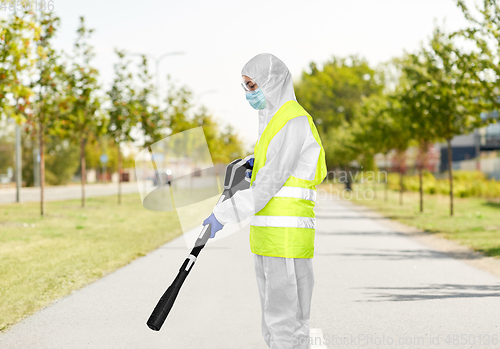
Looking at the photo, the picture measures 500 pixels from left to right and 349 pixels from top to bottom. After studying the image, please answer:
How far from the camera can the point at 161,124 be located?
962 inches

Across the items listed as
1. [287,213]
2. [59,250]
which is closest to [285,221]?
[287,213]

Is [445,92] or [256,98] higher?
[445,92]

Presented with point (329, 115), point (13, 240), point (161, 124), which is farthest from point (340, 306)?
point (329, 115)

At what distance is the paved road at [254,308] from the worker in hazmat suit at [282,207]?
1400 millimetres

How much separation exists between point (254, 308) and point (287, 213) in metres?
2.94

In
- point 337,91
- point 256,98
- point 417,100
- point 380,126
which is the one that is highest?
point 337,91

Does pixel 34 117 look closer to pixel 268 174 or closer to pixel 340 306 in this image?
pixel 340 306

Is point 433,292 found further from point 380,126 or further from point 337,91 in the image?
point 337,91

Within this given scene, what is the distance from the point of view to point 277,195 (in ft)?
10.2

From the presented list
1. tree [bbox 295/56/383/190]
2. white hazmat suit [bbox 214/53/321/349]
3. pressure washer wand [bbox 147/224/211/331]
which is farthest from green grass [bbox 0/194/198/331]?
tree [bbox 295/56/383/190]

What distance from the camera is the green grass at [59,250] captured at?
6465 mm

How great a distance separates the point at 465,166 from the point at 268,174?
49.8m

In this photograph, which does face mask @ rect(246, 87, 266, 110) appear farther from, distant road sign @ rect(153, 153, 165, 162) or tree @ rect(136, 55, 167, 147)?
tree @ rect(136, 55, 167, 147)

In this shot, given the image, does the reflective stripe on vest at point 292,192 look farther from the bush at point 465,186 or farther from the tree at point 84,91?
the bush at point 465,186
